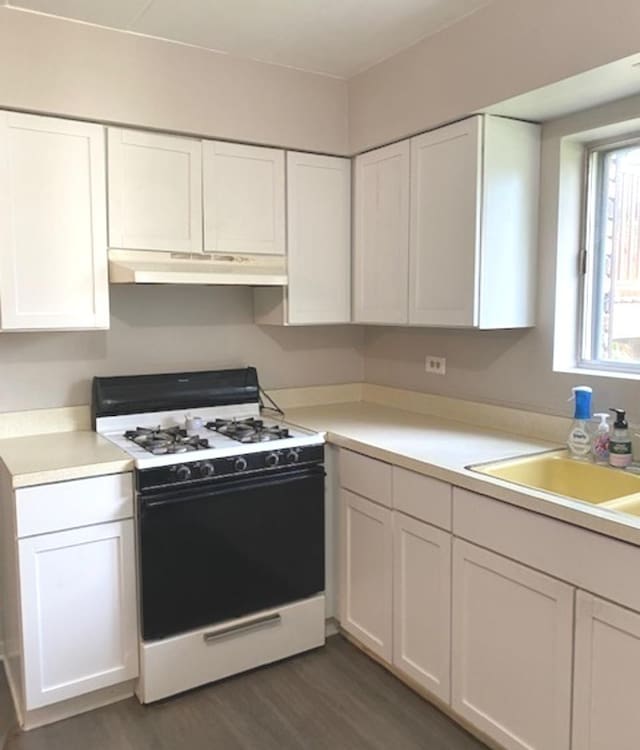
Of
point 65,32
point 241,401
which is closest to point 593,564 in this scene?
point 241,401

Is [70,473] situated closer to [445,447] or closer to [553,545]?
[445,447]

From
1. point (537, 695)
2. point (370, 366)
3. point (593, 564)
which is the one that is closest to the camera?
point (593, 564)

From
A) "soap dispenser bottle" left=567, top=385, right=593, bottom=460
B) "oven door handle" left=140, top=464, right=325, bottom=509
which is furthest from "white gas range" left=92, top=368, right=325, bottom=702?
"soap dispenser bottle" left=567, top=385, right=593, bottom=460

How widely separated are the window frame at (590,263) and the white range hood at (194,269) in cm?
120

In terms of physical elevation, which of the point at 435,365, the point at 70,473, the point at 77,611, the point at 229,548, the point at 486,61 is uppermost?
the point at 486,61

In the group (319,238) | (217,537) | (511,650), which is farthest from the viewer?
(319,238)

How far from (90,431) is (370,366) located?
1.46 metres

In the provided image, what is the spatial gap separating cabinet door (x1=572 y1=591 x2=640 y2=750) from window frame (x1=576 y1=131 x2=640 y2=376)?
1066mm

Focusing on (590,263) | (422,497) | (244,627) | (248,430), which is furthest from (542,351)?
(244,627)

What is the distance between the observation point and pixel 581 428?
7.56 ft

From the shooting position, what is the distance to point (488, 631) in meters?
1.99

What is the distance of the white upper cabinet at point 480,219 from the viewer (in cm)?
243

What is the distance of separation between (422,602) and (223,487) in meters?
0.80

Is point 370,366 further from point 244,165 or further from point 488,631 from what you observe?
point 488,631
